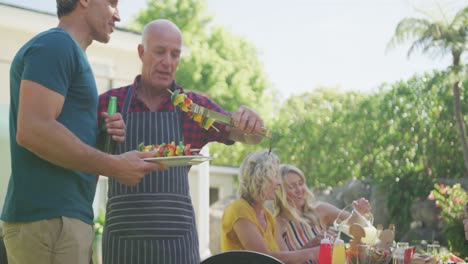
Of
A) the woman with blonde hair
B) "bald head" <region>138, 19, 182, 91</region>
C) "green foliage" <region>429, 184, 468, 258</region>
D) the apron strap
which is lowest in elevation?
"green foliage" <region>429, 184, 468, 258</region>

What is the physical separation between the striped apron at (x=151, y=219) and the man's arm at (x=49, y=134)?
73 cm

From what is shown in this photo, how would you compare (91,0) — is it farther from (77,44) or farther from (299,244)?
(299,244)

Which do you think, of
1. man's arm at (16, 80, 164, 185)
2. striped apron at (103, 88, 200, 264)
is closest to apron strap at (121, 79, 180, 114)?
striped apron at (103, 88, 200, 264)

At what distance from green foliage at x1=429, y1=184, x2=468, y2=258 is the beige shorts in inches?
365

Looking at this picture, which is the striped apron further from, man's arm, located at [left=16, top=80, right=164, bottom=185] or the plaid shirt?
man's arm, located at [left=16, top=80, right=164, bottom=185]

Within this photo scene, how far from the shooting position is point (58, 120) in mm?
2107

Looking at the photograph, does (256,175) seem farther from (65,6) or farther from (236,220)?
(65,6)

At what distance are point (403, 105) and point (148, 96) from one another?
14803 mm

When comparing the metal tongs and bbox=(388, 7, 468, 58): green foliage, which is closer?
the metal tongs

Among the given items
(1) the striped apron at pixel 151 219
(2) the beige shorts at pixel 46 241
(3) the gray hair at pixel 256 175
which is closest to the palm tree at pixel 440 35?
(3) the gray hair at pixel 256 175

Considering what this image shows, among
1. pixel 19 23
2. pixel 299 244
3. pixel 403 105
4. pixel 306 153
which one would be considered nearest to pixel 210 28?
pixel 306 153

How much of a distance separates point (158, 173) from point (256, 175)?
5.08 ft

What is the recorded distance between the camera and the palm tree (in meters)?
16.2

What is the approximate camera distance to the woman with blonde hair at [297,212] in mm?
4637
